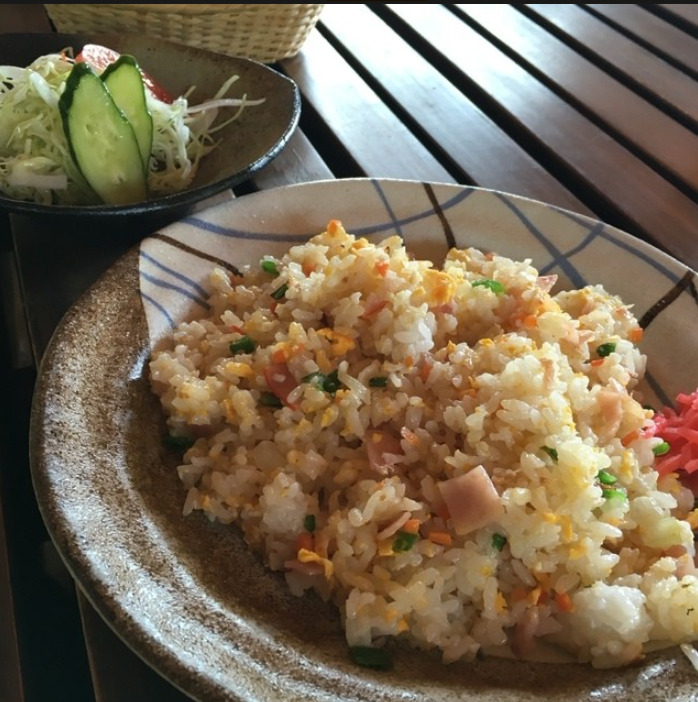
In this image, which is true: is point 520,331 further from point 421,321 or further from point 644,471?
point 644,471

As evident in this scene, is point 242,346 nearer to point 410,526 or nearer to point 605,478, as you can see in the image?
point 410,526

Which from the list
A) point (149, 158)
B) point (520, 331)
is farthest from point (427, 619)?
point (149, 158)

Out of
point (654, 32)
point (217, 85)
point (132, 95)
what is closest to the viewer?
point (132, 95)

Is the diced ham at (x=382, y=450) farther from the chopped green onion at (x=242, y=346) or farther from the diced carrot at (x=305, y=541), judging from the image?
the chopped green onion at (x=242, y=346)

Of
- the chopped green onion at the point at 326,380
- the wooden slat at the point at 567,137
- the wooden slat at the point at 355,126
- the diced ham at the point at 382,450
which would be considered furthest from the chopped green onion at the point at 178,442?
the wooden slat at the point at 567,137

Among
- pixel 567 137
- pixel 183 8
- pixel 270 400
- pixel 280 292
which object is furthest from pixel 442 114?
pixel 270 400
